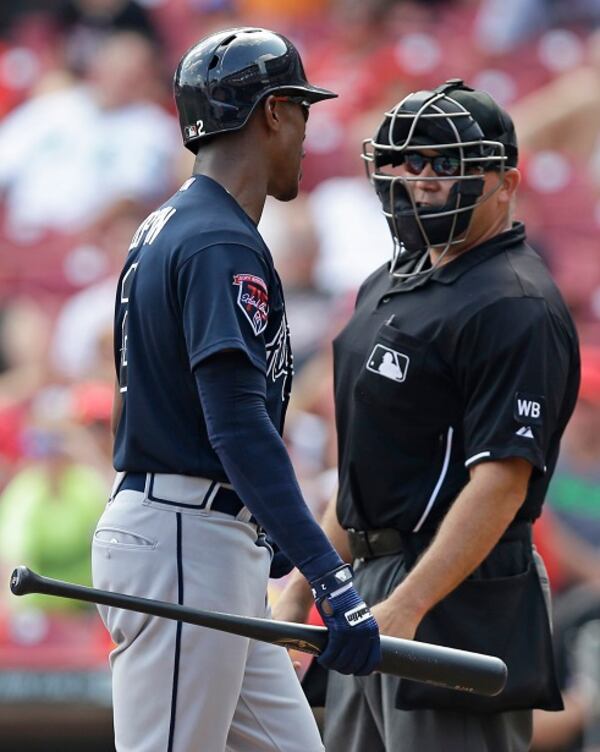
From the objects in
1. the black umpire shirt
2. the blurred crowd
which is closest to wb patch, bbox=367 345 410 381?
the black umpire shirt

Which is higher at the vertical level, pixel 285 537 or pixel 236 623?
pixel 285 537

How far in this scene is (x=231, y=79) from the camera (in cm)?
265

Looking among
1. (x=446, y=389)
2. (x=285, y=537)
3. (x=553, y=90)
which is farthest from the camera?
(x=553, y=90)

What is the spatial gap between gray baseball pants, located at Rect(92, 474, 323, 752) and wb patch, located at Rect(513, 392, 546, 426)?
60 cm

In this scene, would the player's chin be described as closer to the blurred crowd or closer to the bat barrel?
Result: the bat barrel

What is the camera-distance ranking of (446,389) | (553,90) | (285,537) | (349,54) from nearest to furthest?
(285,537)
(446,389)
(553,90)
(349,54)

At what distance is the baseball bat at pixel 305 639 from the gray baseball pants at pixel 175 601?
11 centimetres

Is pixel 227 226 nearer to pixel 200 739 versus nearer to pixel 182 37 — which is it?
pixel 200 739

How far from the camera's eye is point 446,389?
2.96 meters

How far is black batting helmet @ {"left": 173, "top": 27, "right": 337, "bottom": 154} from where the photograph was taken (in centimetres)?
265

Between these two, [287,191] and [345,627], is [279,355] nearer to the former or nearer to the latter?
[287,191]

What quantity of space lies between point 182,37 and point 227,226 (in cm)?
686

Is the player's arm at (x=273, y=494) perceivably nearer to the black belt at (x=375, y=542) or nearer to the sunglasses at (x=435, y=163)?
the black belt at (x=375, y=542)

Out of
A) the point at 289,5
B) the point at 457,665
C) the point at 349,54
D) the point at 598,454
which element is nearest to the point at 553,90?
the point at 349,54
